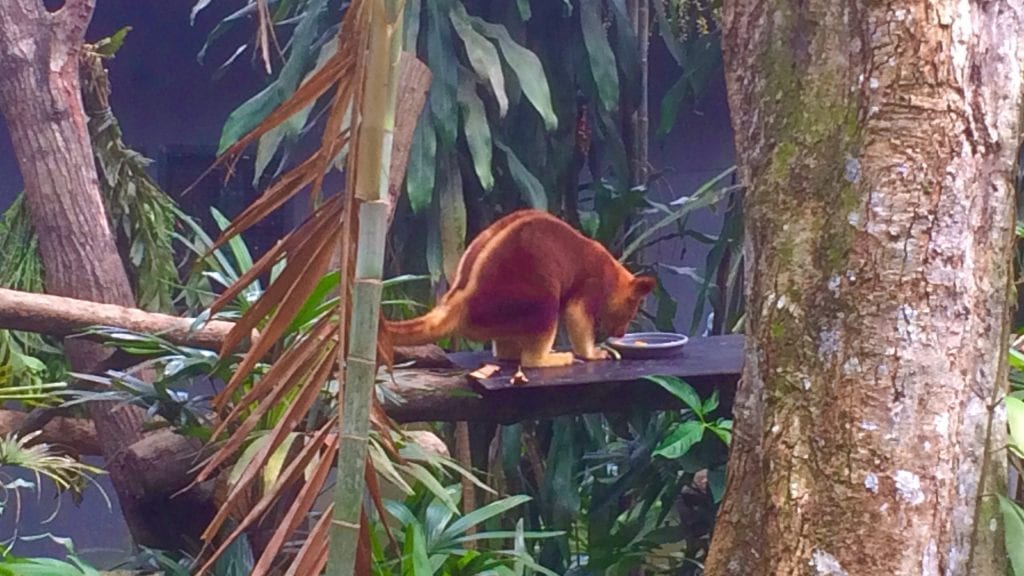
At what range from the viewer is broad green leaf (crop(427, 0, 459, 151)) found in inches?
115

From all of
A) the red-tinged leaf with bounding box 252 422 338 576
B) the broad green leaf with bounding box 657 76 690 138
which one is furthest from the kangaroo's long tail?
the broad green leaf with bounding box 657 76 690 138

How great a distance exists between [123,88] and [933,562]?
3.94 metres

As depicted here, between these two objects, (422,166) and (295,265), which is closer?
(295,265)

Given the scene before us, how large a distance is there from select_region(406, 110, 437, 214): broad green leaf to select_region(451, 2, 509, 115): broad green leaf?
18 cm

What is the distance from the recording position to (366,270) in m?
0.86

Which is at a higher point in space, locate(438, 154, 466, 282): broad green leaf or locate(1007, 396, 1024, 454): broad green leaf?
locate(438, 154, 466, 282): broad green leaf

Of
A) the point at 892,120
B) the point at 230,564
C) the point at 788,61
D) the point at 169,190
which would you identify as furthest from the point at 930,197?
Result: the point at 169,190

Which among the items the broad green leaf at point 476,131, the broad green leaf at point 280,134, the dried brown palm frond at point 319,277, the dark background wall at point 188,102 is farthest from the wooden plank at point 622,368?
the dark background wall at point 188,102

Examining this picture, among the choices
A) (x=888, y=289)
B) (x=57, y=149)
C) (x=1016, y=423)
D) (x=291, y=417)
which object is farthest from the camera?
(x=57, y=149)

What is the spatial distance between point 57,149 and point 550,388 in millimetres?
1465

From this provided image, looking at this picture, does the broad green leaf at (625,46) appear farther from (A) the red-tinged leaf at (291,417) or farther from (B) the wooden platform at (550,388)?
(A) the red-tinged leaf at (291,417)

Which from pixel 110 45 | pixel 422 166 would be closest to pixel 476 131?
pixel 422 166

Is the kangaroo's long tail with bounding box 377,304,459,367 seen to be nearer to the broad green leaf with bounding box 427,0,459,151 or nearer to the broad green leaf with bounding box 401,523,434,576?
the broad green leaf with bounding box 401,523,434,576

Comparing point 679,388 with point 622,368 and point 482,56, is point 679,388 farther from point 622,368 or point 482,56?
point 482,56
